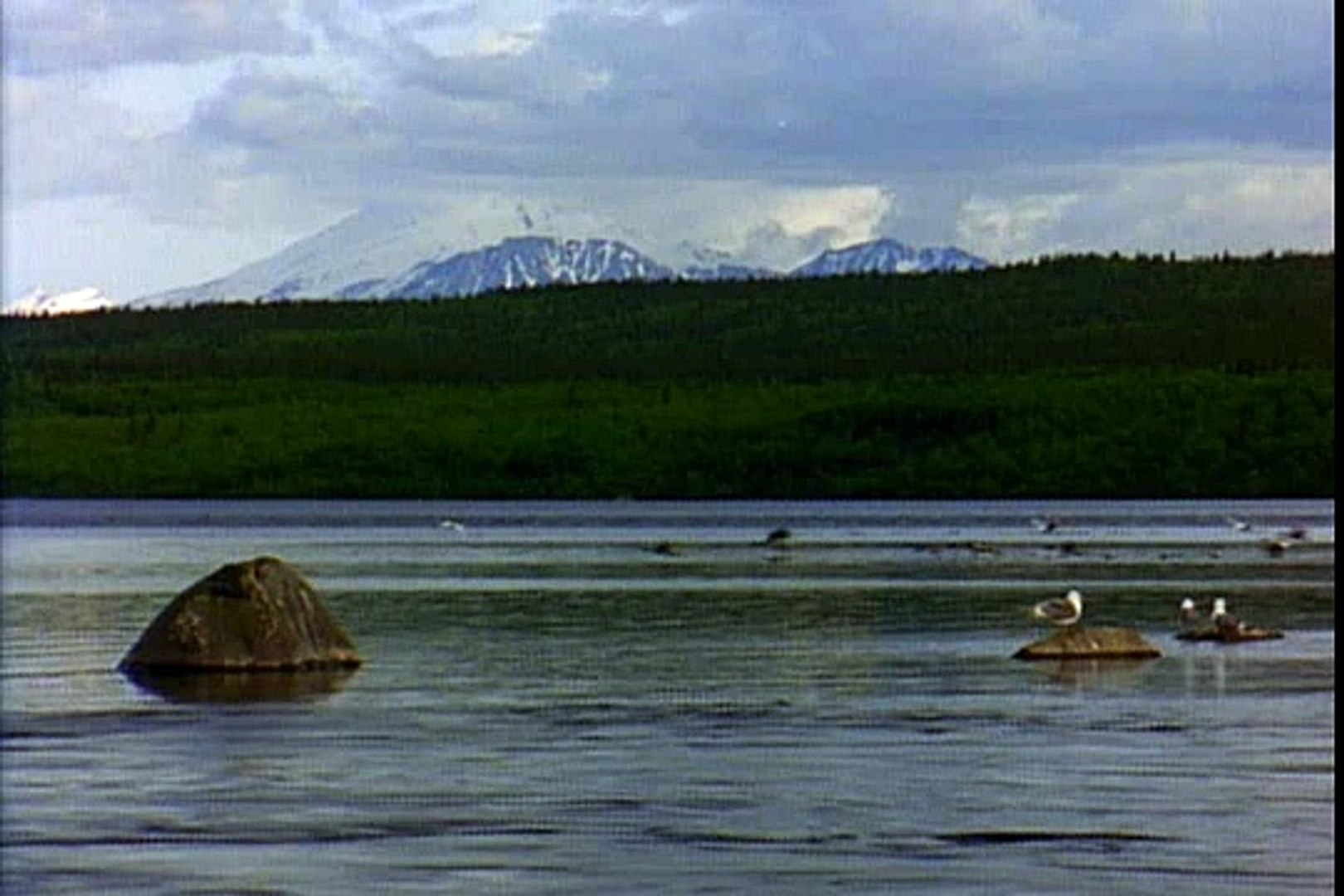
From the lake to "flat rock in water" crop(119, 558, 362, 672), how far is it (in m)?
0.68

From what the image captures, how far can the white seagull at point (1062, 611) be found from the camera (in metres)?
50.1

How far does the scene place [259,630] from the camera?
39812 mm

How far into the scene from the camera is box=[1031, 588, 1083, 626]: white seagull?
Result: 50125mm

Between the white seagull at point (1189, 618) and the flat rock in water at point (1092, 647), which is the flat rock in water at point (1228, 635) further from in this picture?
the flat rock in water at point (1092, 647)

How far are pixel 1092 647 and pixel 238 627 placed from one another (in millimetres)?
9736

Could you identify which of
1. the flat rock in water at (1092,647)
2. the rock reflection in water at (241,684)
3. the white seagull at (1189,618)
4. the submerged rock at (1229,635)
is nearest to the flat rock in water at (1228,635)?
the submerged rock at (1229,635)

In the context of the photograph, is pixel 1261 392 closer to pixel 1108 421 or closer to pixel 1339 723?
pixel 1108 421

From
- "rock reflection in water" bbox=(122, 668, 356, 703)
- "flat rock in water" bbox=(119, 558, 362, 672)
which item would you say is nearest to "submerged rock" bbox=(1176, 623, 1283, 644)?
"rock reflection in water" bbox=(122, 668, 356, 703)

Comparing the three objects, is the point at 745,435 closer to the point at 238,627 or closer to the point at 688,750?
the point at 238,627

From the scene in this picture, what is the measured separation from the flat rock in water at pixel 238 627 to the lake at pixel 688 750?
0.68m

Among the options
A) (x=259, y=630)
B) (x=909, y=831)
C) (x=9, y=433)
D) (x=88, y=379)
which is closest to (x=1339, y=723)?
(x=909, y=831)

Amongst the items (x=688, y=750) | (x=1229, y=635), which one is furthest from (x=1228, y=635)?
(x=688, y=750)

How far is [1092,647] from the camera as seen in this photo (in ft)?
144

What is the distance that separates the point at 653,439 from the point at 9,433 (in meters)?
30.0
